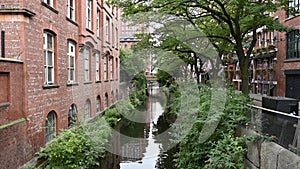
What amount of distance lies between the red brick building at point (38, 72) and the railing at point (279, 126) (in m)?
5.87

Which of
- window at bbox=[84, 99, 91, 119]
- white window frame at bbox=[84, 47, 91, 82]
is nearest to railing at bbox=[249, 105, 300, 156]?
window at bbox=[84, 99, 91, 119]

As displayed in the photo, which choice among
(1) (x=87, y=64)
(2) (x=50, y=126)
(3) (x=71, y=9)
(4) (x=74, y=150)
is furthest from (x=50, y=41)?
(1) (x=87, y=64)

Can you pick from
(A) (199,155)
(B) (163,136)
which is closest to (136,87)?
(B) (163,136)

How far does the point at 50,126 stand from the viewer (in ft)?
31.8

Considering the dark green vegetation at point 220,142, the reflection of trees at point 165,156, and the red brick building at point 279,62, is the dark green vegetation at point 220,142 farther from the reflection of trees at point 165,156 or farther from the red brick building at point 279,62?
the red brick building at point 279,62

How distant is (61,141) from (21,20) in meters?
3.81

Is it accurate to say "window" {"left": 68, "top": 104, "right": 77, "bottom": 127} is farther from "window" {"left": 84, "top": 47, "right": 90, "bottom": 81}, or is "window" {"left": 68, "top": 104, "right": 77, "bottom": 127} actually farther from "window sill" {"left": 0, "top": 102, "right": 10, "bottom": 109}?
"window sill" {"left": 0, "top": 102, "right": 10, "bottom": 109}

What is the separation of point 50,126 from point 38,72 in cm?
219

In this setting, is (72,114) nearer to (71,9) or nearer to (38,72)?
(38,72)

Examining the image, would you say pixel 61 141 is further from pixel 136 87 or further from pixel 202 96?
pixel 136 87

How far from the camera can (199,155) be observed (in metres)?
7.98

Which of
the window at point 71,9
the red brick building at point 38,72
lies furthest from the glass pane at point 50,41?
the window at point 71,9

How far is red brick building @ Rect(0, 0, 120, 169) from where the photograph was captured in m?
6.98

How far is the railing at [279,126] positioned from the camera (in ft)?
17.2
